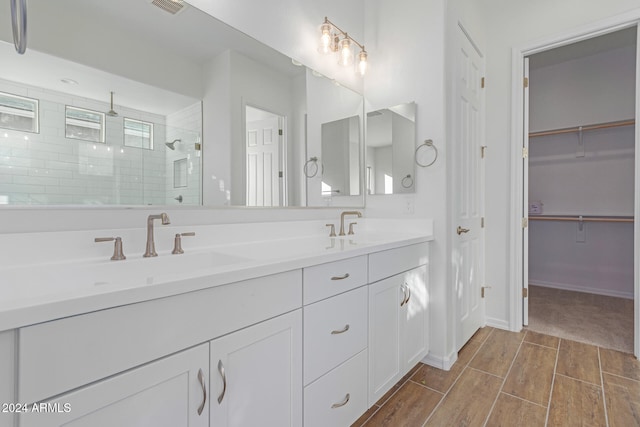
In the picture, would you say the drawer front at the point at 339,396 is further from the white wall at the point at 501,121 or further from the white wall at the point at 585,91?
the white wall at the point at 585,91

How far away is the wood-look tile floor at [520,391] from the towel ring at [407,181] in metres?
1.22

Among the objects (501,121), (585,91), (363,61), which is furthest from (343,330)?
(585,91)

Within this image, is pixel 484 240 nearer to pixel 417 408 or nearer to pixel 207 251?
pixel 417 408

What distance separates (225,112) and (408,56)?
54.2 inches

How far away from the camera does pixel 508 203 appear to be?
8.36ft

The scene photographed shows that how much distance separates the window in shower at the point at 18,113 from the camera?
0.94m

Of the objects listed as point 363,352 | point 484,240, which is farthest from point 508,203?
point 363,352

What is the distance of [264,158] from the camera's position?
1.73 meters

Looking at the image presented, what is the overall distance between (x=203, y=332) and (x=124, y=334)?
20 centimetres

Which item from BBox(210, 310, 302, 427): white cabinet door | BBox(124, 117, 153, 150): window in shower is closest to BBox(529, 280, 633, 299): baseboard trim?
BBox(210, 310, 302, 427): white cabinet door

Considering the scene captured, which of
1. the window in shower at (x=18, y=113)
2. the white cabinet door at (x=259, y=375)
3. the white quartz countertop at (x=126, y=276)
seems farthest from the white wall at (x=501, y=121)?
the window in shower at (x=18, y=113)

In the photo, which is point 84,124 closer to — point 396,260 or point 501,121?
point 396,260

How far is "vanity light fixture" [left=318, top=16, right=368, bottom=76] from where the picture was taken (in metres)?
2.01

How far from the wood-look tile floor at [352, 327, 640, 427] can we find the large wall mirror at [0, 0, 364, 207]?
4.36 ft
